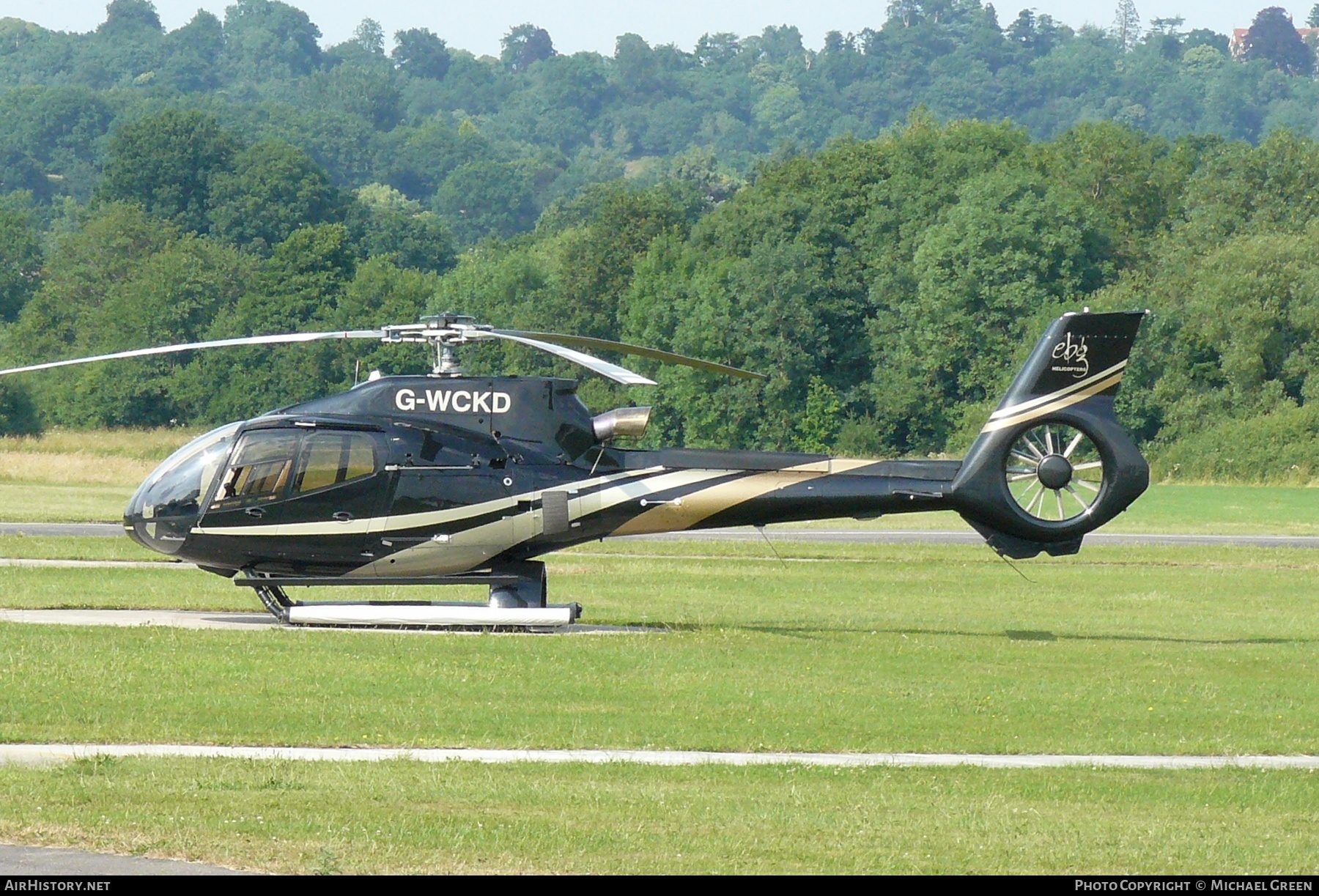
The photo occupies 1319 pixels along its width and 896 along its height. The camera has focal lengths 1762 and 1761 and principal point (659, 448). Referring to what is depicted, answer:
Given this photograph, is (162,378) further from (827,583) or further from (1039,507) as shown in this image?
(1039,507)

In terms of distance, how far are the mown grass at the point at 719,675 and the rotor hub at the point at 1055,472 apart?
2054 mm

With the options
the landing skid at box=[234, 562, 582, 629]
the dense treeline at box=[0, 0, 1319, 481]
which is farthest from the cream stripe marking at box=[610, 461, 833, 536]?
the dense treeline at box=[0, 0, 1319, 481]

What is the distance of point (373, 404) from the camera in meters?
20.8

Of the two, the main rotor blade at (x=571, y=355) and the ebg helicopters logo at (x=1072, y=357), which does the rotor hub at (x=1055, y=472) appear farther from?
the main rotor blade at (x=571, y=355)

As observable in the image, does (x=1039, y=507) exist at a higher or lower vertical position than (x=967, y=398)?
higher

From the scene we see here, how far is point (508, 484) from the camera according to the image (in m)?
20.7

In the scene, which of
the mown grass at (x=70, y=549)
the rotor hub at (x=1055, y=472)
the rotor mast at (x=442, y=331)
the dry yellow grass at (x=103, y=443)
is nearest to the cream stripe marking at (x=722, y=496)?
the rotor hub at (x=1055, y=472)

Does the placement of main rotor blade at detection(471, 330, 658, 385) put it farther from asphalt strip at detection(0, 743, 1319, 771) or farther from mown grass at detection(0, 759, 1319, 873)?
mown grass at detection(0, 759, 1319, 873)

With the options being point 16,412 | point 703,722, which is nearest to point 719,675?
point 703,722

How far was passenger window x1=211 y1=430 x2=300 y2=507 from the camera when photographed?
20.1m

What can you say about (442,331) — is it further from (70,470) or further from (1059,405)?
(70,470)

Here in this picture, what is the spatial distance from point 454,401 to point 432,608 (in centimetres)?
246
